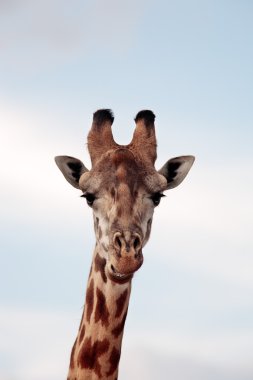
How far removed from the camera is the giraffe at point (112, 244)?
12.0 m

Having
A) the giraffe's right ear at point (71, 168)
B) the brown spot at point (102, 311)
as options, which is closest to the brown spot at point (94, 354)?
the brown spot at point (102, 311)

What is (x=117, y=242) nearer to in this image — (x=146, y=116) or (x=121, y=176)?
(x=121, y=176)

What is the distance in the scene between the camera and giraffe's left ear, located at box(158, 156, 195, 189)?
1456 cm

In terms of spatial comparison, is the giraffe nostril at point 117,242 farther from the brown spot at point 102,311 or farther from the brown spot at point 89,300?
the brown spot at point 89,300

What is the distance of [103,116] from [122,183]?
7.16 ft

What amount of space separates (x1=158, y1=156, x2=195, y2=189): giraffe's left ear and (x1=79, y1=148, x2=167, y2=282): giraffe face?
98 cm

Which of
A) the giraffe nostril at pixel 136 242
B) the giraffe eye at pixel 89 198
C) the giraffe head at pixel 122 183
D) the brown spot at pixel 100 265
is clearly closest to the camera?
the giraffe nostril at pixel 136 242

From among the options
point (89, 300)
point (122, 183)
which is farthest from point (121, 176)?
point (89, 300)

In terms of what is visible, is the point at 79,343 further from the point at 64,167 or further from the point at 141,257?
the point at 64,167

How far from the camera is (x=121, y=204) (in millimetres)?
12531

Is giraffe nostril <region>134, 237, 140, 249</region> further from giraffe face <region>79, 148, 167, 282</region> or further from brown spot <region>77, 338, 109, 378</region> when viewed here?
brown spot <region>77, 338, 109, 378</region>

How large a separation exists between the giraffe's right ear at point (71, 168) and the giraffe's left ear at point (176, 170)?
1400 millimetres

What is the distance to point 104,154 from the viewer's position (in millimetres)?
13703

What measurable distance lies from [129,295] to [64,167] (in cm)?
274
